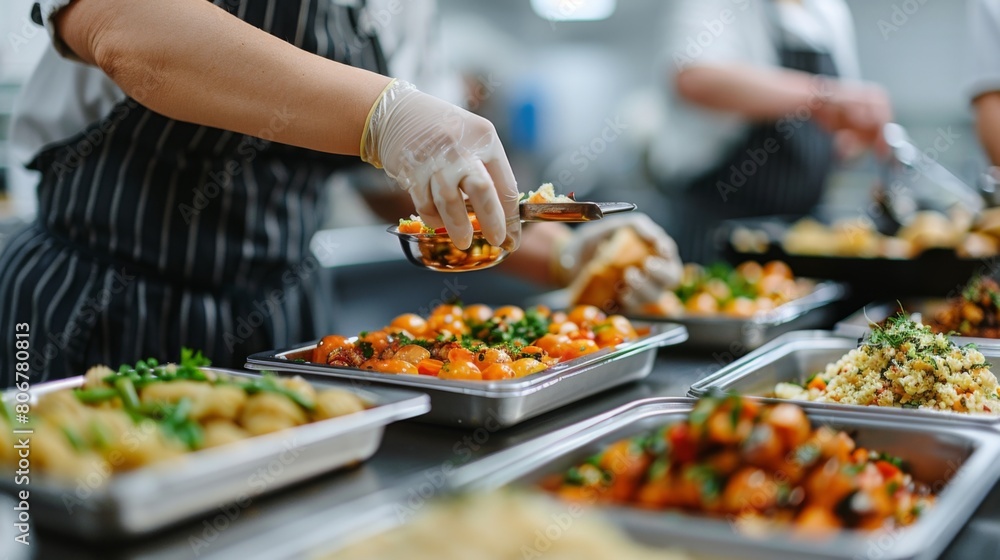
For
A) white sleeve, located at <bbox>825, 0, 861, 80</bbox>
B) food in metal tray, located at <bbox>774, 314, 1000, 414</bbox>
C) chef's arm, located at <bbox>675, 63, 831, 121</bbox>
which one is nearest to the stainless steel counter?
food in metal tray, located at <bbox>774, 314, 1000, 414</bbox>

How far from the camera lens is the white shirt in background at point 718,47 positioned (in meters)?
3.60

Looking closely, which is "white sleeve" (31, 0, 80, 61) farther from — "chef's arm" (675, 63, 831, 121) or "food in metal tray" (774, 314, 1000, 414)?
"chef's arm" (675, 63, 831, 121)

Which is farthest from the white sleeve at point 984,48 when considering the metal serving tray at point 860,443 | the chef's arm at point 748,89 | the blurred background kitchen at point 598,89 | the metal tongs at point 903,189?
the blurred background kitchen at point 598,89

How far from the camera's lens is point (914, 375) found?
1.49 meters

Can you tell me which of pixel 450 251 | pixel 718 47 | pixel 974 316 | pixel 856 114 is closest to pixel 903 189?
pixel 856 114

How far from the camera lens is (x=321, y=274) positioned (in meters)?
2.41

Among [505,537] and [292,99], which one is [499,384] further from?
[292,99]

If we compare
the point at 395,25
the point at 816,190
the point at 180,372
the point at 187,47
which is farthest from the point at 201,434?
the point at 816,190

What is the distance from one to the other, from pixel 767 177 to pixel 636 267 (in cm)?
195

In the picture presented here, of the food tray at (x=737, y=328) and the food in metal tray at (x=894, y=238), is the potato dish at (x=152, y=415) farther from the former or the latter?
the food in metal tray at (x=894, y=238)

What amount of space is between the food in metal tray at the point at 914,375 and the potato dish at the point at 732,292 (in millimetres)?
652

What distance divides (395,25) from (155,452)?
1609 millimetres

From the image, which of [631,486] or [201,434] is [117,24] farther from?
[631,486]

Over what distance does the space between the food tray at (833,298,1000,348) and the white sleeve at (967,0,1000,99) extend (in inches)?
33.6
